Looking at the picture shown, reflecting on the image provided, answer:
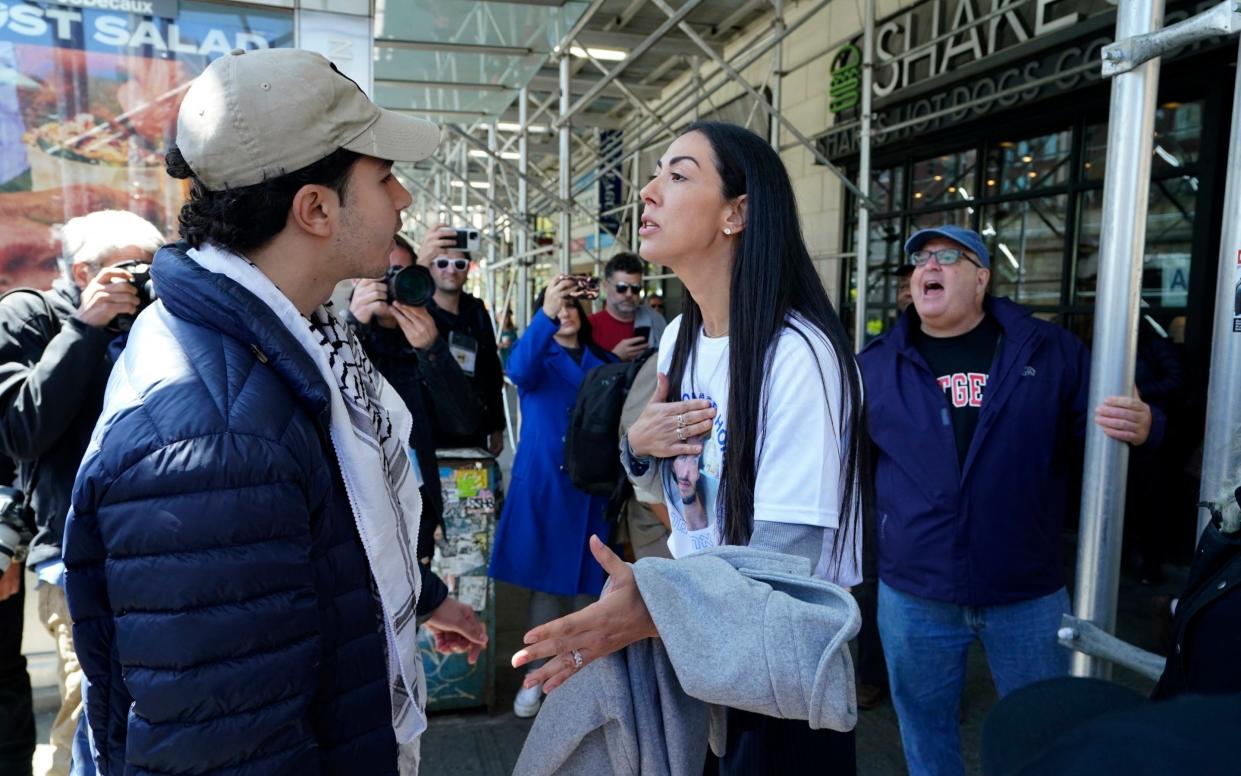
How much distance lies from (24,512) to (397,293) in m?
1.32

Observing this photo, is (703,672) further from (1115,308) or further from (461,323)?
(461,323)

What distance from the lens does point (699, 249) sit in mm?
1590

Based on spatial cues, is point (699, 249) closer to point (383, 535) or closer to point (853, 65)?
point (383, 535)

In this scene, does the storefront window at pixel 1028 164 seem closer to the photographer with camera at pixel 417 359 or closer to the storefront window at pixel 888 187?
the storefront window at pixel 888 187

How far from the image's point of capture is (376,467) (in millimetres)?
1302

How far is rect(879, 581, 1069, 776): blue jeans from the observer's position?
94.9 inches

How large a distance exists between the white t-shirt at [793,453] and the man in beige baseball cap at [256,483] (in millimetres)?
555

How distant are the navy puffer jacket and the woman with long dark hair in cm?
33

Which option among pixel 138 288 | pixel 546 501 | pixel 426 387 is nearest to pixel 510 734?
pixel 546 501

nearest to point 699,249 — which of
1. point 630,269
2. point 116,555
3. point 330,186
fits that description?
point 330,186

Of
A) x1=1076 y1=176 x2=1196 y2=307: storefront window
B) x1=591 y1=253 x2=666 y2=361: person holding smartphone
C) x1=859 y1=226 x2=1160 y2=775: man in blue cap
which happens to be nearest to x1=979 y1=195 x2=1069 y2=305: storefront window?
x1=1076 y1=176 x2=1196 y2=307: storefront window

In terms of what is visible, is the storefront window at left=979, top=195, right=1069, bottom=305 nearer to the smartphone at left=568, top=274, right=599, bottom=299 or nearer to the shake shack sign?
the shake shack sign

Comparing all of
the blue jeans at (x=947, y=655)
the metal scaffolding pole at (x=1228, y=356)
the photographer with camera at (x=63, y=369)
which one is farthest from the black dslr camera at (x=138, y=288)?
the metal scaffolding pole at (x=1228, y=356)

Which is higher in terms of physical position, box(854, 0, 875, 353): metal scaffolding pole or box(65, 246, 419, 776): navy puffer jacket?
box(854, 0, 875, 353): metal scaffolding pole
